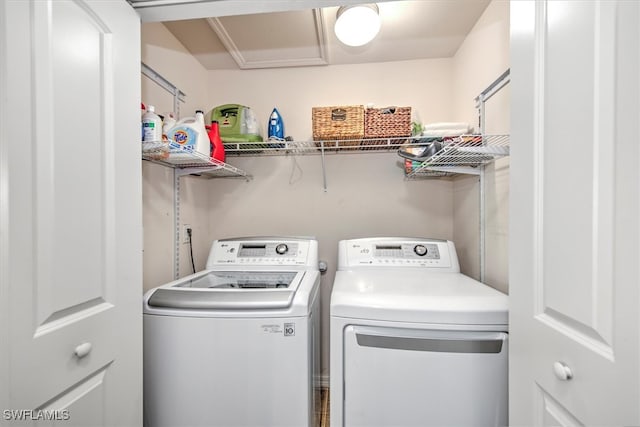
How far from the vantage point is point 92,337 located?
2.70ft

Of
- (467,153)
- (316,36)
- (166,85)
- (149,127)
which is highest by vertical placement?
(316,36)

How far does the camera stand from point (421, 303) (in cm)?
102

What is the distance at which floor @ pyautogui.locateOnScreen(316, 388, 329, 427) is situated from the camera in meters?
1.70

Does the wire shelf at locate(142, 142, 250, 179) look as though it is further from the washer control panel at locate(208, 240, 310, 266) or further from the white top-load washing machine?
the white top-load washing machine

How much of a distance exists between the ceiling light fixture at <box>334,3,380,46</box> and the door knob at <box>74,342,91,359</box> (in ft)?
5.85

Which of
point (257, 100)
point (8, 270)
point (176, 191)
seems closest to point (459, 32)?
point (257, 100)

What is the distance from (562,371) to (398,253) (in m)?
1.08

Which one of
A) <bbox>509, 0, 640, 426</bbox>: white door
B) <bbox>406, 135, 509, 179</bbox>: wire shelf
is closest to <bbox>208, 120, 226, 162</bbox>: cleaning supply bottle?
<bbox>406, 135, 509, 179</bbox>: wire shelf

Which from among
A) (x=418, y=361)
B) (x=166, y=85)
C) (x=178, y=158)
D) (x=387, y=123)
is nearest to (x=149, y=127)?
(x=178, y=158)

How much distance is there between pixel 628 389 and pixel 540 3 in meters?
0.93

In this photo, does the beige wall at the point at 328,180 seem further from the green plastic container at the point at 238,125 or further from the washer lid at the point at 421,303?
the washer lid at the point at 421,303

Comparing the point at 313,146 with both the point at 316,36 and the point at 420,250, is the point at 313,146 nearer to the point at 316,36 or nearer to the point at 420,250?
the point at 316,36

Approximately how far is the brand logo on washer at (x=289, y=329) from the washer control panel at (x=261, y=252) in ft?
2.02

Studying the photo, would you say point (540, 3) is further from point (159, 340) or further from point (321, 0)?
point (159, 340)
